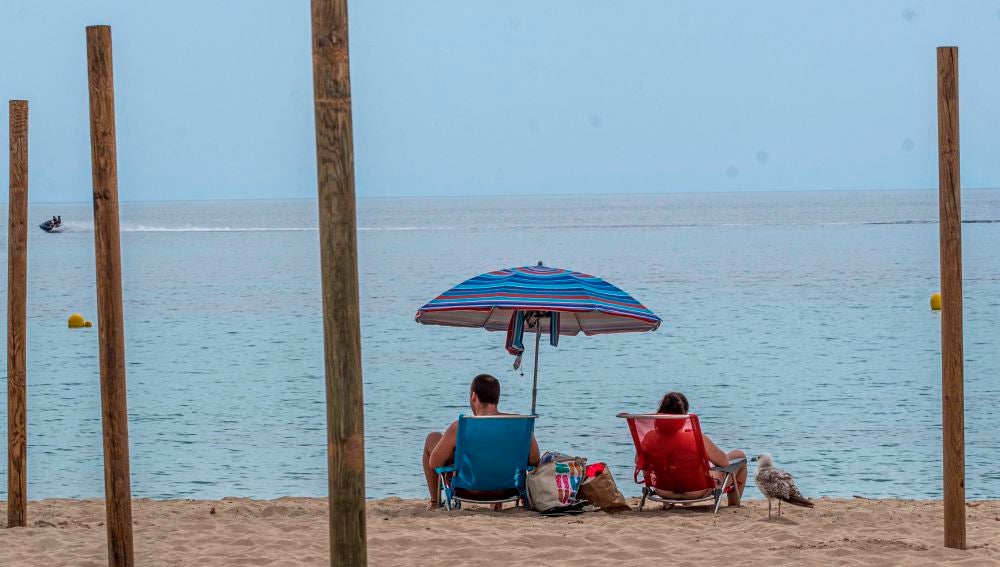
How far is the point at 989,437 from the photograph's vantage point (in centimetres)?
1360

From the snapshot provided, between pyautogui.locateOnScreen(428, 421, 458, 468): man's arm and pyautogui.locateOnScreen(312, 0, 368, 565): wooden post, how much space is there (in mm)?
3972

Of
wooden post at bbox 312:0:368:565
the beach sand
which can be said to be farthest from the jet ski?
wooden post at bbox 312:0:368:565

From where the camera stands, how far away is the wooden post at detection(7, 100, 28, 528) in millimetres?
7156

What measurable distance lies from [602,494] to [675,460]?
51cm

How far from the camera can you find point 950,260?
6168 mm

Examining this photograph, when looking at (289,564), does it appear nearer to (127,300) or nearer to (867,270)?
(127,300)

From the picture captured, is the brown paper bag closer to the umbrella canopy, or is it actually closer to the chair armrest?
the chair armrest

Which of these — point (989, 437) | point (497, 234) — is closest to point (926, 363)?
point (989, 437)

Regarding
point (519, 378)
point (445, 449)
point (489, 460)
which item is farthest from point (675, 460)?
point (519, 378)

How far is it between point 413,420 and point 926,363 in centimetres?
912

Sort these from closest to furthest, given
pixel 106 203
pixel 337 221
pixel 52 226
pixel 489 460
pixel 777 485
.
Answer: pixel 337 221, pixel 106 203, pixel 777 485, pixel 489 460, pixel 52 226

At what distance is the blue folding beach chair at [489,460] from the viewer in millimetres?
8094

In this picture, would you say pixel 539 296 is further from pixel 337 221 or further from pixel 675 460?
pixel 337 221

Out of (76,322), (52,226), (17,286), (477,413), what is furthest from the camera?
(52,226)
